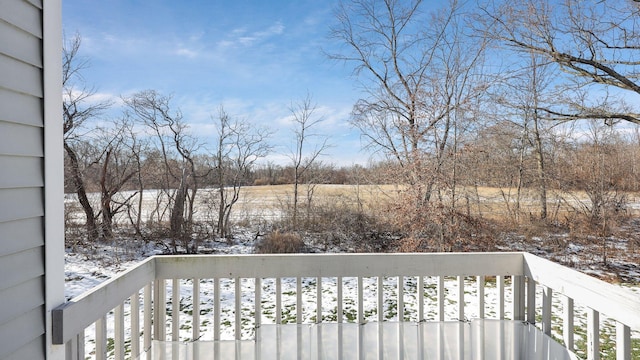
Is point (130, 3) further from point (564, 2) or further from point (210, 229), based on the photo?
point (564, 2)

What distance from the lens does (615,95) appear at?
14.3 ft

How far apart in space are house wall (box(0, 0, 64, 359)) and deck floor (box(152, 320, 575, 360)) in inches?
28.6

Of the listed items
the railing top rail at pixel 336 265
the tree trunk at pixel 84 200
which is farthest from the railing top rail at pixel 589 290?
the tree trunk at pixel 84 200

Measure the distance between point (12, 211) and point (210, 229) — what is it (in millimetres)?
5007

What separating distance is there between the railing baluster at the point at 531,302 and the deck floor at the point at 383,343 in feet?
0.15

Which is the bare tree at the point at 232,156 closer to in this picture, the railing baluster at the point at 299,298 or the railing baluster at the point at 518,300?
the railing baluster at the point at 299,298

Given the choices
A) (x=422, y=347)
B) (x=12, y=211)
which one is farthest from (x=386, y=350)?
(x=12, y=211)

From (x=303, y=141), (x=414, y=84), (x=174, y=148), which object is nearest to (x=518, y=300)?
(x=414, y=84)

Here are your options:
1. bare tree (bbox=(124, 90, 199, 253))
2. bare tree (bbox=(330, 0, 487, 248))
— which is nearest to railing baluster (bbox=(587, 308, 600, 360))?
bare tree (bbox=(330, 0, 487, 248))

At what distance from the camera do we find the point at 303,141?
5.75m

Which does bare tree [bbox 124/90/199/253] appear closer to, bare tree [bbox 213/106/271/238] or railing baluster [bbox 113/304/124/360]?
bare tree [bbox 213/106/271/238]

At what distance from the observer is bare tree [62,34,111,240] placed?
5270mm

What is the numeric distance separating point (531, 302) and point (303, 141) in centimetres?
463

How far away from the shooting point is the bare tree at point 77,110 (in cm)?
527
